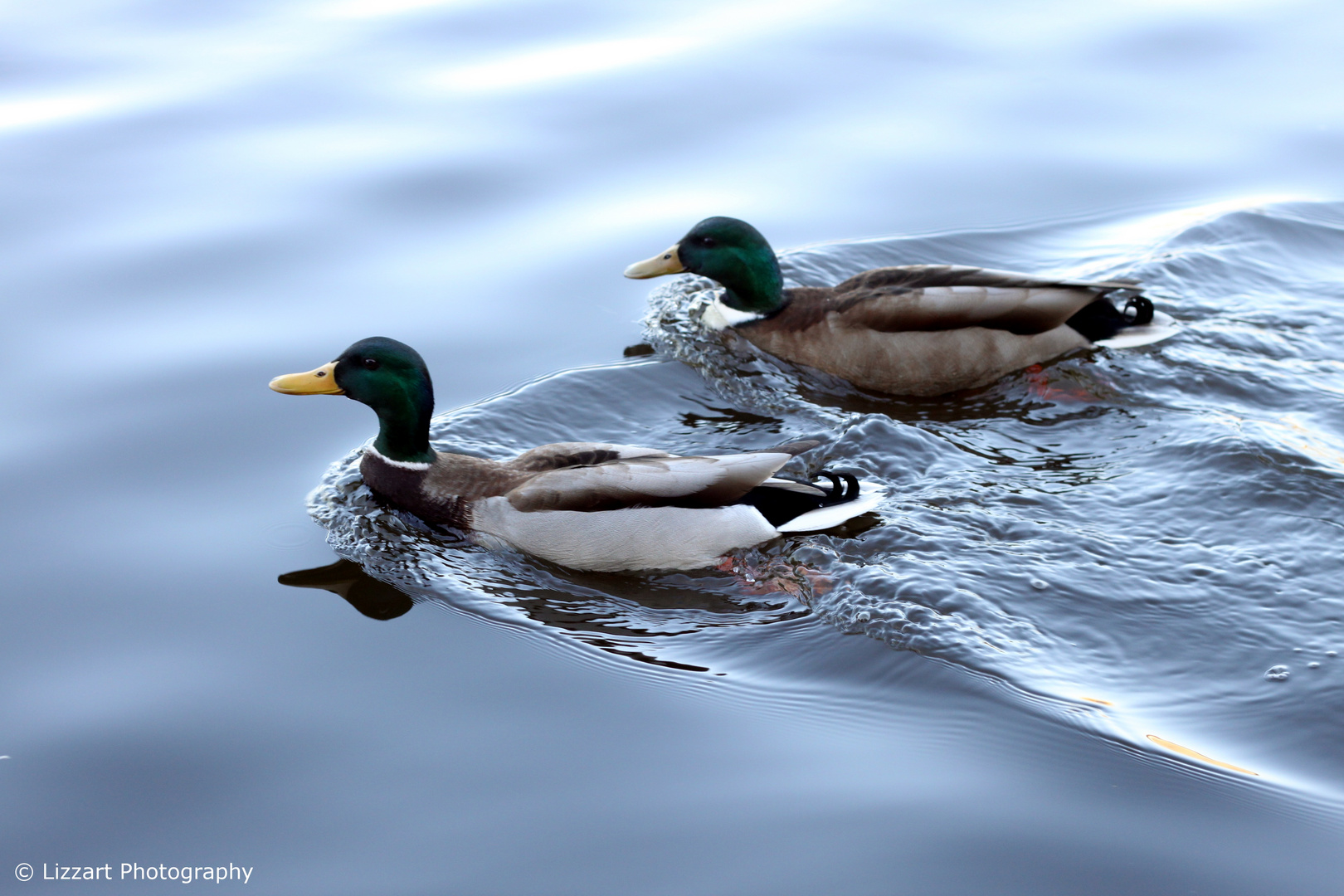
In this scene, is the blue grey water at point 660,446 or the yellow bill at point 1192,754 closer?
the blue grey water at point 660,446

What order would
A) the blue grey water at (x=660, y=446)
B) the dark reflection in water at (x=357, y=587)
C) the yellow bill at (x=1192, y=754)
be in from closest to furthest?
the blue grey water at (x=660, y=446) → the yellow bill at (x=1192, y=754) → the dark reflection in water at (x=357, y=587)

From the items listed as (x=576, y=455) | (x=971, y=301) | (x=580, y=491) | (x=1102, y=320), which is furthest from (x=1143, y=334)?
(x=580, y=491)

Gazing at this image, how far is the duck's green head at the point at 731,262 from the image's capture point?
805 cm

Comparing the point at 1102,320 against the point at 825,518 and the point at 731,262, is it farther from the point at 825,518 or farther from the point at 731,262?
the point at 825,518

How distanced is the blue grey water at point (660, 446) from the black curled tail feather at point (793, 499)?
0.17 meters

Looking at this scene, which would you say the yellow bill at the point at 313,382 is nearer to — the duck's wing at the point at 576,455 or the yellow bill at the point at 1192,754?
the duck's wing at the point at 576,455

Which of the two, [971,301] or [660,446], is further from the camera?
[971,301]

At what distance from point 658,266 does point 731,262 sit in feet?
1.45

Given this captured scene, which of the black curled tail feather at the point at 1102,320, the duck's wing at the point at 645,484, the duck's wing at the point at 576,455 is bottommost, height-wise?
the duck's wing at the point at 645,484

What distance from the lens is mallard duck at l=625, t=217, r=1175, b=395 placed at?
7516 mm

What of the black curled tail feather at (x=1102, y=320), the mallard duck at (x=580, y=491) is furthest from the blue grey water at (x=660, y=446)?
the black curled tail feather at (x=1102, y=320)

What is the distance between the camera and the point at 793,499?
6.09m

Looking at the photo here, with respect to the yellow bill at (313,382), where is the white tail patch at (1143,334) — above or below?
below

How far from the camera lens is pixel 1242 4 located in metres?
12.5
